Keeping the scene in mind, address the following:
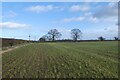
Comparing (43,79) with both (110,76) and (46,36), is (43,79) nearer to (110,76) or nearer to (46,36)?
(110,76)

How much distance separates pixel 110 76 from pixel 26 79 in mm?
4233

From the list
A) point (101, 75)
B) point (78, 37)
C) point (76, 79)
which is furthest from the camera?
point (78, 37)

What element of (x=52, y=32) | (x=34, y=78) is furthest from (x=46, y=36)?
(x=34, y=78)

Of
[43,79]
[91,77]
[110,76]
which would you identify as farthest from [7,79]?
[110,76]

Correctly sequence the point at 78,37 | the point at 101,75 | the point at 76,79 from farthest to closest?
the point at 78,37
the point at 101,75
the point at 76,79

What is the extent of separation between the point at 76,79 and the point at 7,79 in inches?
139

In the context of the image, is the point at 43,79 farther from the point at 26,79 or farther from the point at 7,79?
the point at 7,79

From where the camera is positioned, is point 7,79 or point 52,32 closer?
point 7,79

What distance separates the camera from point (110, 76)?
11.9 m

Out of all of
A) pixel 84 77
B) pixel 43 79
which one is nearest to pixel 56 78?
pixel 43 79

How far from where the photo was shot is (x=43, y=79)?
11648 mm

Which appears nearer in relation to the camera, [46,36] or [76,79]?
[76,79]

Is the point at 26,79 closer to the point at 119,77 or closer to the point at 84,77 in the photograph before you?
the point at 84,77

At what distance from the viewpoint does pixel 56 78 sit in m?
11.6
